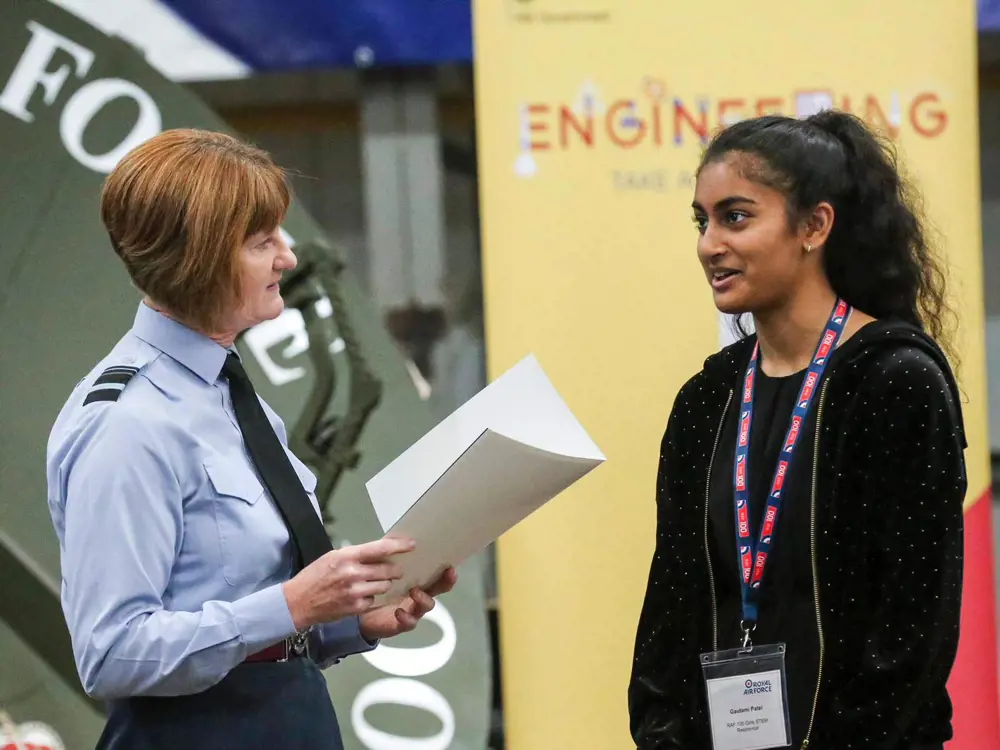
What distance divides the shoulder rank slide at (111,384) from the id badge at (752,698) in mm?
932

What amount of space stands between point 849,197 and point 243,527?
3.47 feet

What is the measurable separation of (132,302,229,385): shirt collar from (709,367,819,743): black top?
82cm

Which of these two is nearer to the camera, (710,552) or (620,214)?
(710,552)

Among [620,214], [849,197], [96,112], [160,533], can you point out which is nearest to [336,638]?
[160,533]

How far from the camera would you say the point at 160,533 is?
1388 millimetres

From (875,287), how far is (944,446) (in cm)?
30

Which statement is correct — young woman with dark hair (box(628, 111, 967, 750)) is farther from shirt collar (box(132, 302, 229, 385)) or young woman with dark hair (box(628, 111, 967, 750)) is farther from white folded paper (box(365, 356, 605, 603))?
shirt collar (box(132, 302, 229, 385))

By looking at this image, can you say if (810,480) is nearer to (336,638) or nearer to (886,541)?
(886,541)

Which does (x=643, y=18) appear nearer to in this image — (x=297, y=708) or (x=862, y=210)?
(x=862, y=210)

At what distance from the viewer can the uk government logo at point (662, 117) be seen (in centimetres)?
292

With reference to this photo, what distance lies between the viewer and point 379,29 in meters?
3.06

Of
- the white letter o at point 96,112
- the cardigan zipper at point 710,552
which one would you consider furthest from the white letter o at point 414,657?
the white letter o at point 96,112

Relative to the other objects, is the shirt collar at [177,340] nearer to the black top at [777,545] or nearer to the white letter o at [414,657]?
the black top at [777,545]

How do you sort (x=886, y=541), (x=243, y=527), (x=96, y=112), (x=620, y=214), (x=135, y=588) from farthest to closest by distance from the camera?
1. (x=96, y=112)
2. (x=620, y=214)
3. (x=886, y=541)
4. (x=243, y=527)
5. (x=135, y=588)
